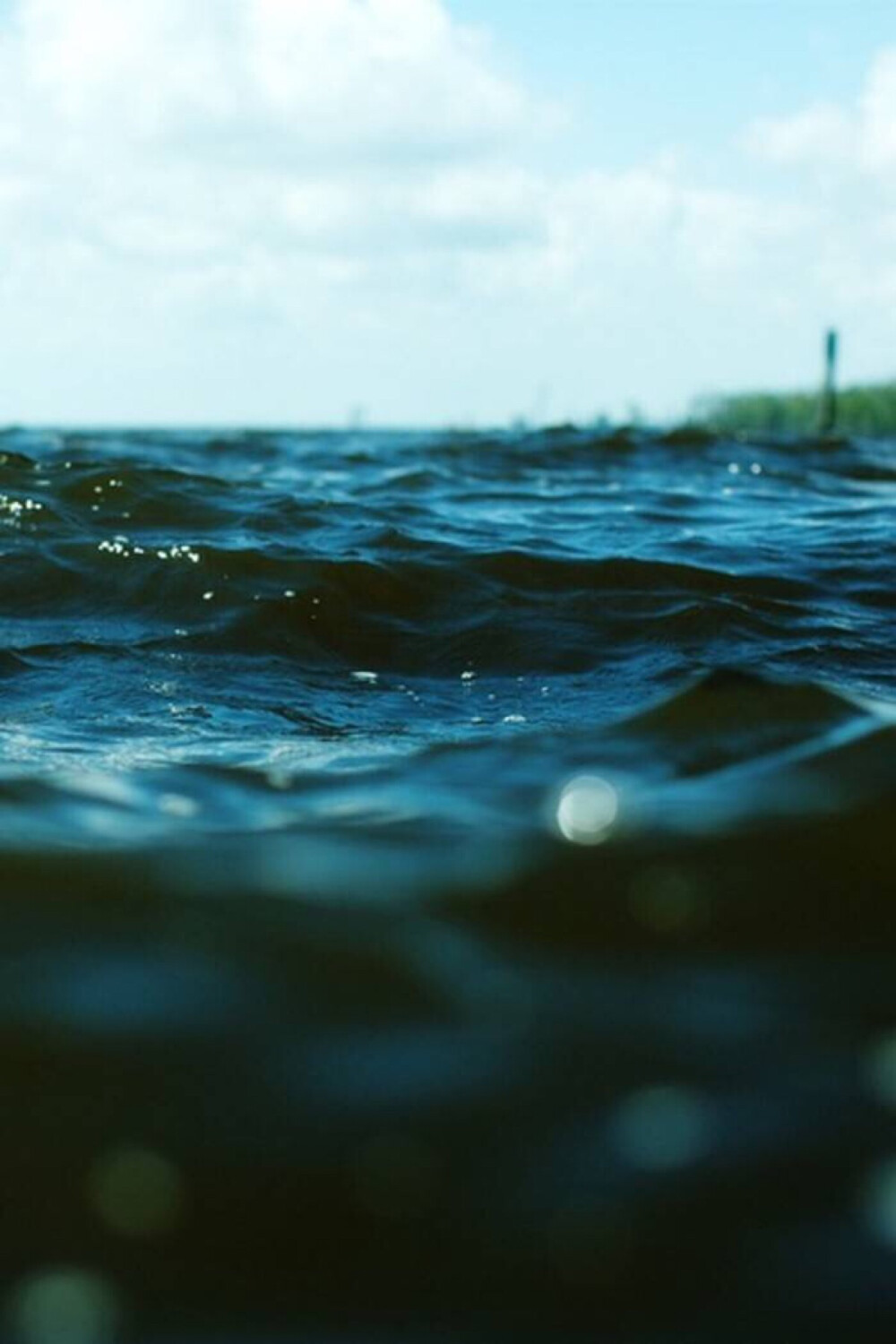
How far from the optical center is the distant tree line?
97.6 feet

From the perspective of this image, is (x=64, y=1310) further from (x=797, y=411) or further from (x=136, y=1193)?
(x=797, y=411)

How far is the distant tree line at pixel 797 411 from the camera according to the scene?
29734 mm

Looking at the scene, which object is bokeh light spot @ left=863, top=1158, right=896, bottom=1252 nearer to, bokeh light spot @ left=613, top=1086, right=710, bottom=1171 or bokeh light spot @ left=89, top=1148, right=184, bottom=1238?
bokeh light spot @ left=613, top=1086, right=710, bottom=1171

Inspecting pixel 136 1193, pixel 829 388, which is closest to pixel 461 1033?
pixel 136 1193

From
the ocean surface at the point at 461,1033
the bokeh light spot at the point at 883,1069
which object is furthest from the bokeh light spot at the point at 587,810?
the bokeh light spot at the point at 883,1069

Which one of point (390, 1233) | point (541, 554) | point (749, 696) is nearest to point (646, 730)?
point (749, 696)

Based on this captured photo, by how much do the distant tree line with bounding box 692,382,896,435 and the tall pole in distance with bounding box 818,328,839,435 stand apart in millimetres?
2130

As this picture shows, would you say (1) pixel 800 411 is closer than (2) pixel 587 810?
No

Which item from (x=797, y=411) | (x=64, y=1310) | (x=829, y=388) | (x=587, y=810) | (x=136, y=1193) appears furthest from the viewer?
(x=797, y=411)

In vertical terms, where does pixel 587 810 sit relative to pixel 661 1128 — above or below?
above

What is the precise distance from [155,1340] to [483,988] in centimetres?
52

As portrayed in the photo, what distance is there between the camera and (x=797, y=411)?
1235 inches

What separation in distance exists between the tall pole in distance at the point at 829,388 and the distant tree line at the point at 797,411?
2.13 meters

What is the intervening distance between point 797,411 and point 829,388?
5.17 meters
